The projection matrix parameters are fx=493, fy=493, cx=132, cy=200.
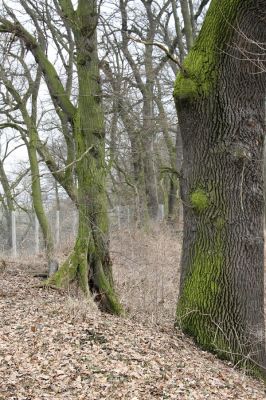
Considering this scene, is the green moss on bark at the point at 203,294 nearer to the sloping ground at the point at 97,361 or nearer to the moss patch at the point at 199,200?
the sloping ground at the point at 97,361

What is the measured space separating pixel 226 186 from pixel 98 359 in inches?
108

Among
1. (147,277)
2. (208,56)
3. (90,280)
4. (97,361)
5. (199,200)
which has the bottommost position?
(97,361)

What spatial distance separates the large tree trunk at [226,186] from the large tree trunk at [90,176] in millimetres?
1995

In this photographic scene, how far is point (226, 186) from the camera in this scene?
643cm

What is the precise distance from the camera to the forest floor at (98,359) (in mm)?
4527

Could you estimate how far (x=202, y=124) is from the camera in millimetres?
6492

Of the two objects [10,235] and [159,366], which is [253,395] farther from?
[10,235]

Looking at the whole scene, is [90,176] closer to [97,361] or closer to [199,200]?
[199,200]

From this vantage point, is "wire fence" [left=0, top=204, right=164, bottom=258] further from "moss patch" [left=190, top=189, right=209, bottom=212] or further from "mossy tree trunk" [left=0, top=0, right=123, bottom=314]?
"moss patch" [left=190, top=189, right=209, bottom=212]

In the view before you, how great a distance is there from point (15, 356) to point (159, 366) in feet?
4.94

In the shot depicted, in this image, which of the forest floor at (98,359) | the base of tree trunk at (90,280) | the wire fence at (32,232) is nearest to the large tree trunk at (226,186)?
the forest floor at (98,359)

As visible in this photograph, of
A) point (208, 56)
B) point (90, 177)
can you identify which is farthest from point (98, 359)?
point (208, 56)

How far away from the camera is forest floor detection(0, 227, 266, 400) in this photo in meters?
4.53

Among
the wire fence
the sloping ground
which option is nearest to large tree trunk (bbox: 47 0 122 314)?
the sloping ground
